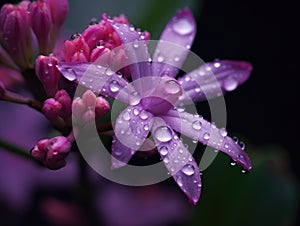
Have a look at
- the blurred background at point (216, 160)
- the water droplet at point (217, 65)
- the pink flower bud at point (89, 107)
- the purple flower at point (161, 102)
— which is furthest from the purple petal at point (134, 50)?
the blurred background at point (216, 160)

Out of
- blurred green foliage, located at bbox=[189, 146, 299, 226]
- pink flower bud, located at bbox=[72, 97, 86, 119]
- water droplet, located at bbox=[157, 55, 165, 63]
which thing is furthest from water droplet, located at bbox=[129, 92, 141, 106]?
blurred green foliage, located at bbox=[189, 146, 299, 226]

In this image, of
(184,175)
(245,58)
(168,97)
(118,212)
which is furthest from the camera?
(245,58)

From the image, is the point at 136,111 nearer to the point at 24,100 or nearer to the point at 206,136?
the point at 206,136

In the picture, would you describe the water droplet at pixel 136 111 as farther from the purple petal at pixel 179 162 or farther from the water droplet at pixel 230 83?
the water droplet at pixel 230 83

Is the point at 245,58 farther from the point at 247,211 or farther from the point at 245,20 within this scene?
the point at 247,211

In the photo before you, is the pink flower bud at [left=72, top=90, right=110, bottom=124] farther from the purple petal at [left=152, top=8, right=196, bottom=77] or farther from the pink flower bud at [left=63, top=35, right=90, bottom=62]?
the purple petal at [left=152, top=8, right=196, bottom=77]

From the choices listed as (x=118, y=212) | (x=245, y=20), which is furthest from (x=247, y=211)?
(x=245, y=20)

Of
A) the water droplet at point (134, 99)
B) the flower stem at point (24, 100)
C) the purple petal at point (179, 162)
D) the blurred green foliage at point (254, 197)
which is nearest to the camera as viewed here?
the purple petal at point (179, 162)
